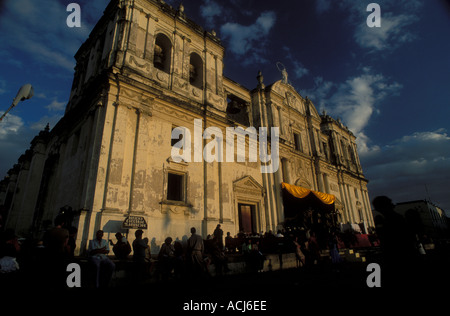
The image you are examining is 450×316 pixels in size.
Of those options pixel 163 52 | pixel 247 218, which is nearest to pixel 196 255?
pixel 247 218

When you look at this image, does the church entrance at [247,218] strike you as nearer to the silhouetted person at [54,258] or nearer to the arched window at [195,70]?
the arched window at [195,70]

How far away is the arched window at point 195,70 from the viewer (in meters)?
15.8

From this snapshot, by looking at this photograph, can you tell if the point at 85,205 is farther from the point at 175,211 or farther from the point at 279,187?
the point at 279,187

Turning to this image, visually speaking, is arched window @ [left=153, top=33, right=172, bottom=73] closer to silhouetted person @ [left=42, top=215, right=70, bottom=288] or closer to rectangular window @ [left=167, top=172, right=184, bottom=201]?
rectangular window @ [left=167, top=172, right=184, bottom=201]

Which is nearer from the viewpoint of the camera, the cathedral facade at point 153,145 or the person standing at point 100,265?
the person standing at point 100,265

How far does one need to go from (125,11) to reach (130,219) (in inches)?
439

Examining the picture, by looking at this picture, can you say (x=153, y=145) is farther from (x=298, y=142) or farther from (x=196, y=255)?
(x=298, y=142)

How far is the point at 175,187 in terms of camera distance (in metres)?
12.2

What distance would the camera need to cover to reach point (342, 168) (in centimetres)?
2627

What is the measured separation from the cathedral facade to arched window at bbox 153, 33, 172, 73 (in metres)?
0.07

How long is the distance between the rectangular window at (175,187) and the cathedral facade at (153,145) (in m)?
0.05

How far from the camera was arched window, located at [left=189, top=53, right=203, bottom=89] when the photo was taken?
1581 centimetres

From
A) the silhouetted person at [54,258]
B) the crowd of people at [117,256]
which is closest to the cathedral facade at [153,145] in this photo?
the crowd of people at [117,256]
